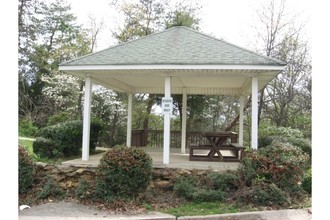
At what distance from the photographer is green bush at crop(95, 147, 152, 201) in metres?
6.42

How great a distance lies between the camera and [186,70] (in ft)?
25.7

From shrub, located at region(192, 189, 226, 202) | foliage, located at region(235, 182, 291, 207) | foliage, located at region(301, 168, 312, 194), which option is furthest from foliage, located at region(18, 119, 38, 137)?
foliage, located at region(301, 168, 312, 194)

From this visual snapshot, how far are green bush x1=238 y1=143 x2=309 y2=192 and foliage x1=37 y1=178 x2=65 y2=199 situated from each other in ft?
13.8

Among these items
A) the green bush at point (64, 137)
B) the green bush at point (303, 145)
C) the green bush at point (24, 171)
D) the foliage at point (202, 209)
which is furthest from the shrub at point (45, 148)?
the green bush at point (303, 145)

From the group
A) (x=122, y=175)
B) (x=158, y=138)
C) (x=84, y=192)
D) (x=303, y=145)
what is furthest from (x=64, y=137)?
(x=303, y=145)

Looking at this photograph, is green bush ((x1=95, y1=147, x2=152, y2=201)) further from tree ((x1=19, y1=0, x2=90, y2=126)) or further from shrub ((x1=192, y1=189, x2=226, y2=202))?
tree ((x1=19, y1=0, x2=90, y2=126))

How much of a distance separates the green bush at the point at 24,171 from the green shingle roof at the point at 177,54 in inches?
99.0

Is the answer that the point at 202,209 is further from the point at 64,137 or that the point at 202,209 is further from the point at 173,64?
the point at 64,137

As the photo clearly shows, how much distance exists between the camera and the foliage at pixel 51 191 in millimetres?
7018

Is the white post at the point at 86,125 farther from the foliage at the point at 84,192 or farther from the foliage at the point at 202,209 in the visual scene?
the foliage at the point at 202,209

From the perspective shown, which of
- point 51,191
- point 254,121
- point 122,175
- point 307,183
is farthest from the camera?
point 254,121

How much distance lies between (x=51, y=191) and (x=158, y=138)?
802 cm

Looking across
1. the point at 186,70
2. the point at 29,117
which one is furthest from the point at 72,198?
the point at 29,117

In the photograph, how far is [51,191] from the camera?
282 inches
